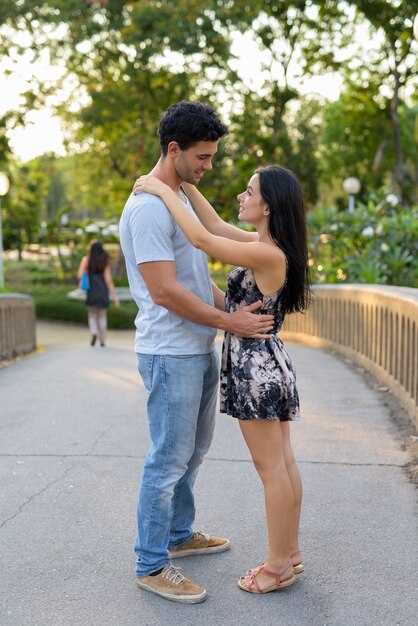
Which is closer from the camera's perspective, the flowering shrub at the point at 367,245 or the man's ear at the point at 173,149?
the man's ear at the point at 173,149

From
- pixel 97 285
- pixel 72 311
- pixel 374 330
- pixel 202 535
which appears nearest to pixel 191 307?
pixel 202 535

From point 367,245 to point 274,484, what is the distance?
35.7ft

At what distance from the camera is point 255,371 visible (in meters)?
3.62

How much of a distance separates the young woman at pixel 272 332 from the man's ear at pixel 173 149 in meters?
0.13

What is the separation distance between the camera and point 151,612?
346cm

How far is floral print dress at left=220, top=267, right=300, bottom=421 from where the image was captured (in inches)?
141

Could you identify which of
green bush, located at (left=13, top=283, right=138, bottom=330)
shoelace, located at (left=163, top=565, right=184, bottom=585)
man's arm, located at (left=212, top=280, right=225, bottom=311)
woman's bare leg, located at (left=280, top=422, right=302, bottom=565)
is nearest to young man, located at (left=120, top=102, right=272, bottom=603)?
shoelace, located at (left=163, top=565, right=184, bottom=585)

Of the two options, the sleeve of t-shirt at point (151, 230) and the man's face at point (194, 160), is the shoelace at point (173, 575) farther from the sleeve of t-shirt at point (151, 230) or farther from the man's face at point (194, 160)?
the man's face at point (194, 160)

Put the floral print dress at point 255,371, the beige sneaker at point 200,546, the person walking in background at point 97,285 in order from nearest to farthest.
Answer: the floral print dress at point 255,371 < the beige sneaker at point 200,546 < the person walking in background at point 97,285

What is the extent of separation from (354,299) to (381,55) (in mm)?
18411

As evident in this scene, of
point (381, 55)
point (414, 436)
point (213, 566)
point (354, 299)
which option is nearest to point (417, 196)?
→ point (381, 55)

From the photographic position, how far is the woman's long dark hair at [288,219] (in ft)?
11.7

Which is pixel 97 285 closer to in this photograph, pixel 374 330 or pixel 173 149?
pixel 374 330

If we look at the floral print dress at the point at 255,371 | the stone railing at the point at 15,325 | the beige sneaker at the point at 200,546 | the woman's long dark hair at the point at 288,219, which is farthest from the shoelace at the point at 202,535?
the stone railing at the point at 15,325
